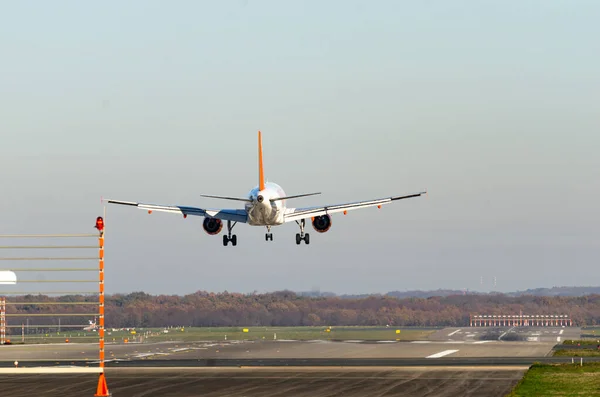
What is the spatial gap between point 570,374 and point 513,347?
32.3 m

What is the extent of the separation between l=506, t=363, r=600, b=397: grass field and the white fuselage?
24353 mm

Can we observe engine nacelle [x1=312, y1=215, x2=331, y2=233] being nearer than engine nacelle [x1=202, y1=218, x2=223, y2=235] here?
No

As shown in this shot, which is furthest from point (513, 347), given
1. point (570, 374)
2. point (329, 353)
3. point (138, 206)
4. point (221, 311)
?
point (221, 311)

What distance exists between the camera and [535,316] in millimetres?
144750

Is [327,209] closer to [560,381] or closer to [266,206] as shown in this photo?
[266,206]

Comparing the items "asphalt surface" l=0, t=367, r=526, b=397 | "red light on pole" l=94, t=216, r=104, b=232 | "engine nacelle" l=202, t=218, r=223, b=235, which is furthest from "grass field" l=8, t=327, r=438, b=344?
"red light on pole" l=94, t=216, r=104, b=232

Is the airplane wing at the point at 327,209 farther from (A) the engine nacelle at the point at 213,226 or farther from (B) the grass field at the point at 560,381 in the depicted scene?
(B) the grass field at the point at 560,381

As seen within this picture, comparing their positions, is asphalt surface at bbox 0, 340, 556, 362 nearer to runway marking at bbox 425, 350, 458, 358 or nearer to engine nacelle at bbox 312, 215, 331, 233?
runway marking at bbox 425, 350, 458, 358

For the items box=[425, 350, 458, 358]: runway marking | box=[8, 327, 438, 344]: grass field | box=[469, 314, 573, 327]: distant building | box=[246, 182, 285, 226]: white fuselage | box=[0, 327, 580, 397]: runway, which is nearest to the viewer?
box=[0, 327, 580, 397]: runway

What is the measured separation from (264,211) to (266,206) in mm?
722

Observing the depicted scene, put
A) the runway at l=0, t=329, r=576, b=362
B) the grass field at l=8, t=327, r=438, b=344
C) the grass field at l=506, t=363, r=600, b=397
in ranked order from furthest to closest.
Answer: the grass field at l=8, t=327, r=438, b=344, the runway at l=0, t=329, r=576, b=362, the grass field at l=506, t=363, r=600, b=397

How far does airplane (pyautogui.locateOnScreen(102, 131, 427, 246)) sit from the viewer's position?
7412 cm

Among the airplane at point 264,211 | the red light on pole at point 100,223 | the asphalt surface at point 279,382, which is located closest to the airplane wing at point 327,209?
the airplane at point 264,211

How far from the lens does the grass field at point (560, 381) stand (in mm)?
44441
